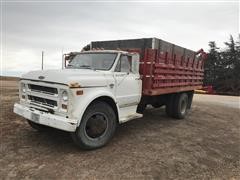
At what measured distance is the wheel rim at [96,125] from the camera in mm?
4816

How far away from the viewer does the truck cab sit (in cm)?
438

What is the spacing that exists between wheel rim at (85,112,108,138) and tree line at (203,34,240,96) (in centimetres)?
2721

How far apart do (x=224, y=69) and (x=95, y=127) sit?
99.2 feet

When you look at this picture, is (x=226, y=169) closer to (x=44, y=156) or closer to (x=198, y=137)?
(x=198, y=137)

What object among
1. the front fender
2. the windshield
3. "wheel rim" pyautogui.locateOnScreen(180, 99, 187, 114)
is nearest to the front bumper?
the front fender

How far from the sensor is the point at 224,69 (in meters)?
31.6

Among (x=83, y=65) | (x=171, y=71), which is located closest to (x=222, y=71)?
(x=171, y=71)

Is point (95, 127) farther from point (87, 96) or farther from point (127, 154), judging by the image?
point (127, 154)

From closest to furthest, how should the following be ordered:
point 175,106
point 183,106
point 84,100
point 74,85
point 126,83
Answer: point 74,85
point 84,100
point 126,83
point 175,106
point 183,106

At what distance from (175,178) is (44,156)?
91.7 inches

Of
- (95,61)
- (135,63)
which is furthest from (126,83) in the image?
(95,61)

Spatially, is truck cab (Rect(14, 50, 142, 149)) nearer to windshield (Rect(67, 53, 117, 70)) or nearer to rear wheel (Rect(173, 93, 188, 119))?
windshield (Rect(67, 53, 117, 70))

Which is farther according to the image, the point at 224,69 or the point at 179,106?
the point at 224,69

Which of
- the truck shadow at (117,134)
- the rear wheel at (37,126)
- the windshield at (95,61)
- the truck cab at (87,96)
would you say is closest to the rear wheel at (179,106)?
the truck shadow at (117,134)
